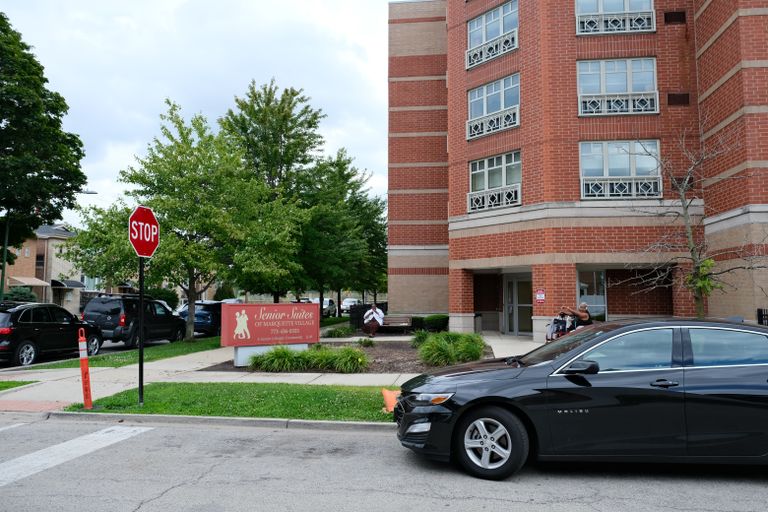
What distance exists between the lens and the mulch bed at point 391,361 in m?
12.0

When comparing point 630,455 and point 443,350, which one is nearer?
point 630,455

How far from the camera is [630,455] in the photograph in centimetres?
504

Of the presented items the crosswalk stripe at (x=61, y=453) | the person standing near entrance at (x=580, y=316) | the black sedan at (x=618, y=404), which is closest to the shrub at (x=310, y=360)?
the person standing near entrance at (x=580, y=316)

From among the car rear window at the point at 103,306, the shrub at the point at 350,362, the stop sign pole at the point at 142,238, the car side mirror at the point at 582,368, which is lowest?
the shrub at the point at 350,362

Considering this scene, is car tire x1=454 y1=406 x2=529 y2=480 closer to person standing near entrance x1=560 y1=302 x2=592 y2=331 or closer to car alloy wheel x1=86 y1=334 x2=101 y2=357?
person standing near entrance x1=560 y1=302 x2=592 y2=331

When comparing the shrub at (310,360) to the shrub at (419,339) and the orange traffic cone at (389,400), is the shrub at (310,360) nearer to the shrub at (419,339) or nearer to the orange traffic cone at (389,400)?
the orange traffic cone at (389,400)

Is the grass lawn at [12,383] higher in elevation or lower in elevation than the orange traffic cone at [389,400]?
lower

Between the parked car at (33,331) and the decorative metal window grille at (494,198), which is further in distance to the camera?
the decorative metal window grille at (494,198)

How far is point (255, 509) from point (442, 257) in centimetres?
2141

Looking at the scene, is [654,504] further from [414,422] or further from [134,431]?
[134,431]

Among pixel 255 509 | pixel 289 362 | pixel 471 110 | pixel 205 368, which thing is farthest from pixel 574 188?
pixel 255 509

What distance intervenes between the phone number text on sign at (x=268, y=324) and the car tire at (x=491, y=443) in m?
8.46

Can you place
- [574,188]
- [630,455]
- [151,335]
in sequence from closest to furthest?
[630,455], [574,188], [151,335]

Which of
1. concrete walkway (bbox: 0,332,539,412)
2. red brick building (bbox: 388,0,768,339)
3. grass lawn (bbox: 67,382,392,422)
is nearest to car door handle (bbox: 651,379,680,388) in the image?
grass lawn (bbox: 67,382,392,422)
